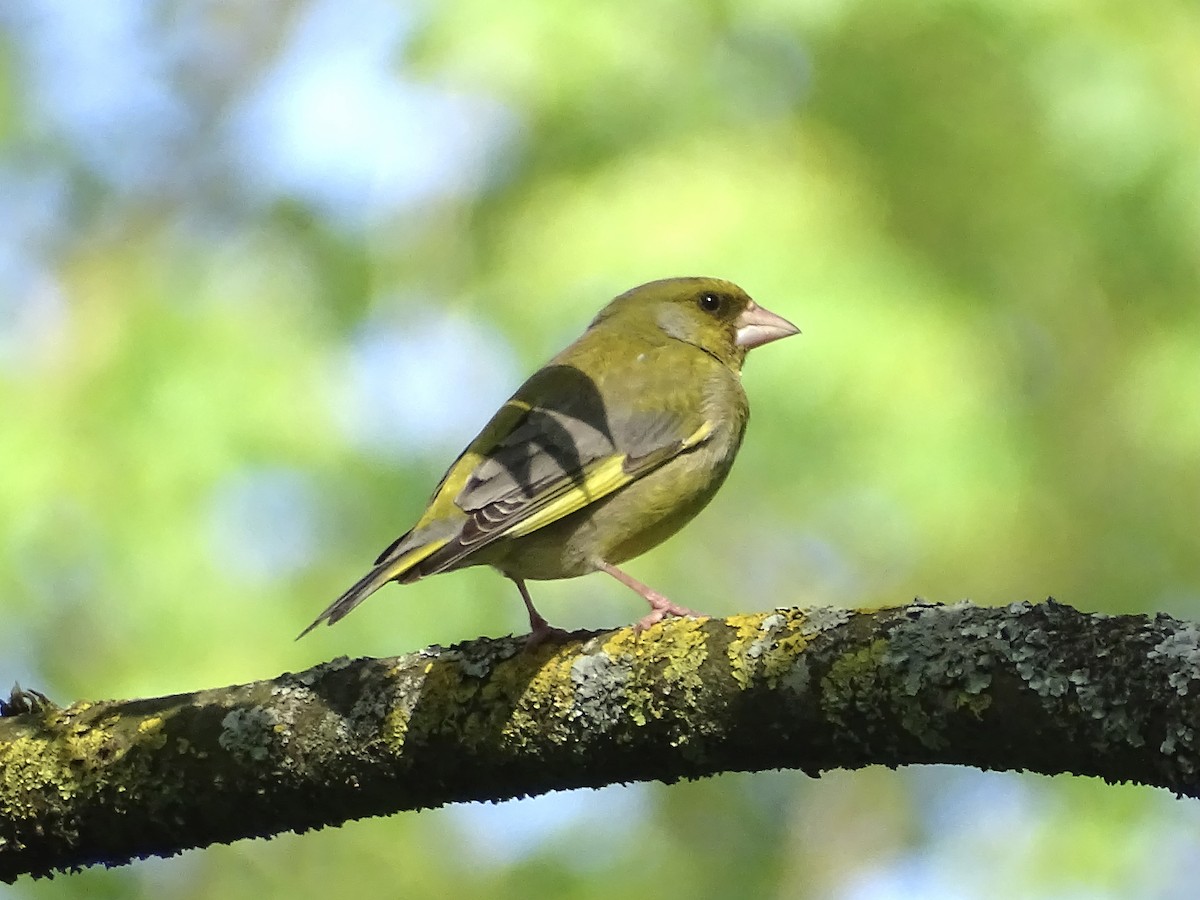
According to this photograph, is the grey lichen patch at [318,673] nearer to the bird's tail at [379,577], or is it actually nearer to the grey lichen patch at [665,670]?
the bird's tail at [379,577]

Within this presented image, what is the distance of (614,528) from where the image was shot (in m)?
4.22

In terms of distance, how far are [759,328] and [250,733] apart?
3019 millimetres

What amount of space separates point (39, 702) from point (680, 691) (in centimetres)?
141

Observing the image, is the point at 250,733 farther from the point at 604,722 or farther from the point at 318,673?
the point at 604,722

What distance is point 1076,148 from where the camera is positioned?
616 centimetres

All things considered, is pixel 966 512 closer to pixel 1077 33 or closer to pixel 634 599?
pixel 634 599

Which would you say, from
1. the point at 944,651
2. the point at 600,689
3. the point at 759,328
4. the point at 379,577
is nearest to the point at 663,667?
the point at 600,689

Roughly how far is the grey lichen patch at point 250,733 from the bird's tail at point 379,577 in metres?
0.54

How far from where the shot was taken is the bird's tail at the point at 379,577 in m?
3.61

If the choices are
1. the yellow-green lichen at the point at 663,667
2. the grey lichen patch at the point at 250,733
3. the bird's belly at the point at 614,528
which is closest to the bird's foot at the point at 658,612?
the yellow-green lichen at the point at 663,667

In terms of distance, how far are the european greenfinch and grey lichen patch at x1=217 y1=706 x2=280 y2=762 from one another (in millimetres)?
651

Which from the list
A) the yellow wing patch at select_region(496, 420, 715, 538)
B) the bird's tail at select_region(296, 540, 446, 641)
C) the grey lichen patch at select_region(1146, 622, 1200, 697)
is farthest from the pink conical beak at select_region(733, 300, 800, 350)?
the grey lichen patch at select_region(1146, 622, 1200, 697)

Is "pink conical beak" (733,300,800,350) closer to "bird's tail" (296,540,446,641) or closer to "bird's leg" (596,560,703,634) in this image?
"bird's leg" (596,560,703,634)

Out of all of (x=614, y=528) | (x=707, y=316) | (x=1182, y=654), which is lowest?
(x=1182, y=654)
